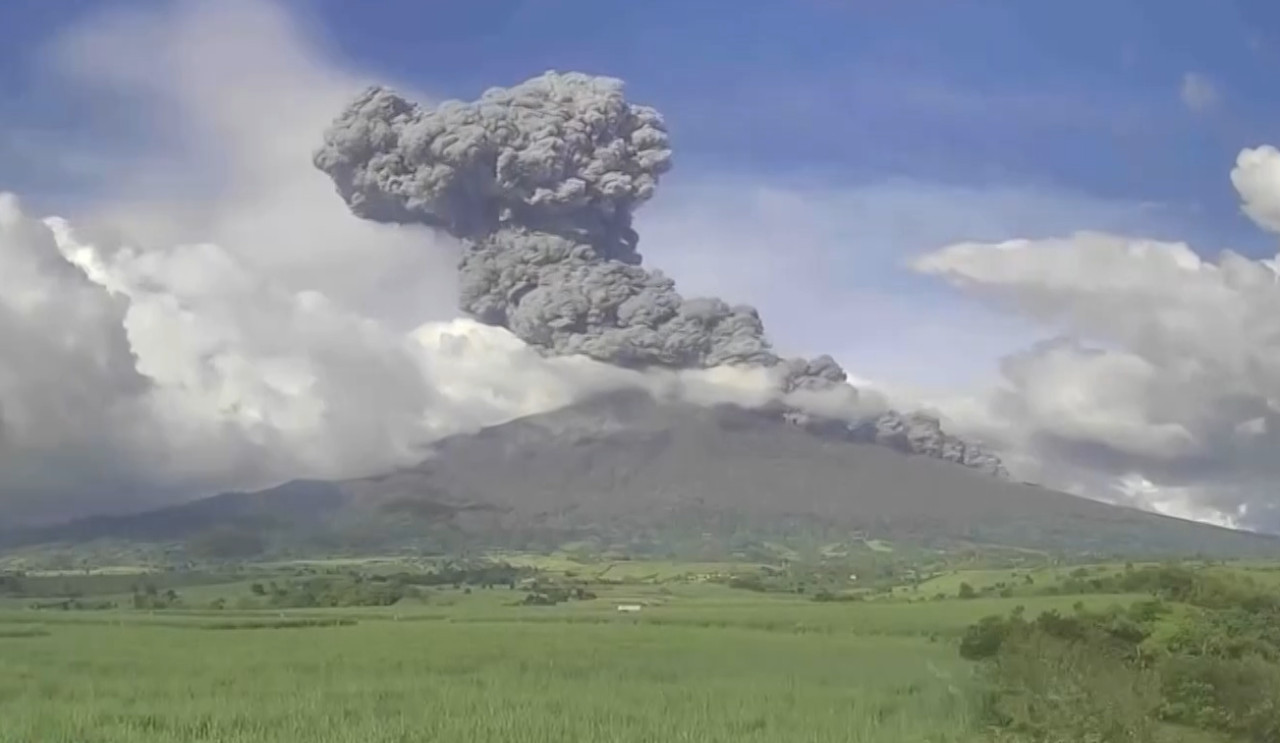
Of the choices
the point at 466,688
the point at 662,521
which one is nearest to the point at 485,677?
the point at 466,688

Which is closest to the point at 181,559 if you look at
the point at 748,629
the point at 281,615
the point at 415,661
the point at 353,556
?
the point at 353,556

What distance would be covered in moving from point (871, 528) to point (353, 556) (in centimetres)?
6900

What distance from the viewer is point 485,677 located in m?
24.4

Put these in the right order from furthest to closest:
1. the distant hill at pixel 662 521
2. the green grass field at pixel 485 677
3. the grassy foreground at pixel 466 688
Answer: the distant hill at pixel 662 521 < the green grass field at pixel 485 677 < the grassy foreground at pixel 466 688

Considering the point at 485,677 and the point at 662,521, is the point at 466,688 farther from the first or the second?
the point at 662,521

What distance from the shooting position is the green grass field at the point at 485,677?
1692cm

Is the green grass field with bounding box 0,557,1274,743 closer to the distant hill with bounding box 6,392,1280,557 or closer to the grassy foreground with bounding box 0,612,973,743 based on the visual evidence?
the grassy foreground with bounding box 0,612,973,743

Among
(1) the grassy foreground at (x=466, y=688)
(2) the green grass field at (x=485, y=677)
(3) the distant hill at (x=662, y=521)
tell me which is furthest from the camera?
(3) the distant hill at (x=662, y=521)

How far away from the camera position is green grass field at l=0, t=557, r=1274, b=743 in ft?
55.5

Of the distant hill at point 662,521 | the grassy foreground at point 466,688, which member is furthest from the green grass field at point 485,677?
the distant hill at point 662,521

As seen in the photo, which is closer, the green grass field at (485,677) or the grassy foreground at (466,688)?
the grassy foreground at (466,688)

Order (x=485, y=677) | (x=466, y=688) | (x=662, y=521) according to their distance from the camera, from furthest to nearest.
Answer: (x=662, y=521) → (x=485, y=677) → (x=466, y=688)

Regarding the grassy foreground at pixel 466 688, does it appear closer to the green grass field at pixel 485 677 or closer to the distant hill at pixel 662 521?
the green grass field at pixel 485 677

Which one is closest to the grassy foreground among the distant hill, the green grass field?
the green grass field
